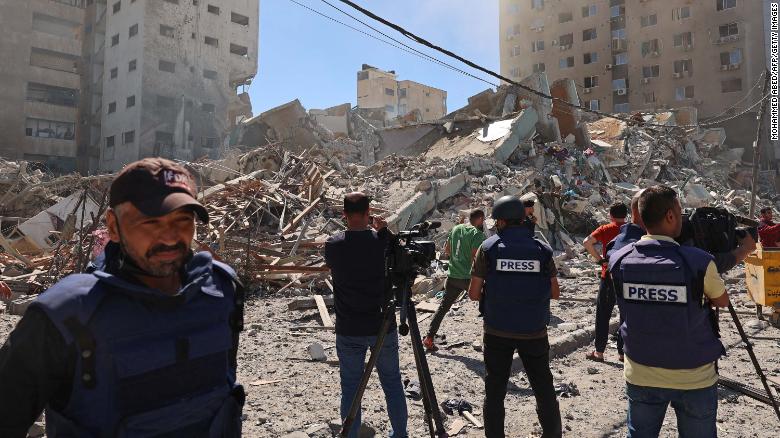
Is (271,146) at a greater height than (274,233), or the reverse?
(271,146)

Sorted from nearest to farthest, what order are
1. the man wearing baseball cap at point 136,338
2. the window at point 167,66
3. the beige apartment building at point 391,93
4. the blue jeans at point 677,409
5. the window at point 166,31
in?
the man wearing baseball cap at point 136,338
the blue jeans at point 677,409
the window at point 167,66
the window at point 166,31
the beige apartment building at point 391,93

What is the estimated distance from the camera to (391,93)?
6431 cm

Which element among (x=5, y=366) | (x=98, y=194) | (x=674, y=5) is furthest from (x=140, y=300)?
(x=674, y=5)

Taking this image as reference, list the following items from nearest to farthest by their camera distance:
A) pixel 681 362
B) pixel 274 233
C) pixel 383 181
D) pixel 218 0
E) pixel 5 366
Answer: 1. pixel 5 366
2. pixel 681 362
3. pixel 274 233
4. pixel 383 181
5. pixel 218 0

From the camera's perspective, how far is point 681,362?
7.29 ft

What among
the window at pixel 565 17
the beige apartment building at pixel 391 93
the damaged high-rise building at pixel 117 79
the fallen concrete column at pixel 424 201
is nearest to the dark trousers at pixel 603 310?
the fallen concrete column at pixel 424 201

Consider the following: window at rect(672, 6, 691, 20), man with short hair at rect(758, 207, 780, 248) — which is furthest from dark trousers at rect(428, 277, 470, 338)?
window at rect(672, 6, 691, 20)

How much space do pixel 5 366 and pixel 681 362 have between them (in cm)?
247

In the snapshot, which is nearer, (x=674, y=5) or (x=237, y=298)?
(x=237, y=298)

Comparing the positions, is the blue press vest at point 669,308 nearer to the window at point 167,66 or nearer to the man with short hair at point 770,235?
the man with short hair at point 770,235

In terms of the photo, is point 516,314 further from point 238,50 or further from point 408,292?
point 238,50

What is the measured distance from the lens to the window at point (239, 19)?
4107 centimetres

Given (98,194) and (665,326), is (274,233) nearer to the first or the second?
(98,194)

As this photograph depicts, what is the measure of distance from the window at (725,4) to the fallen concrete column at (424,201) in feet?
124
